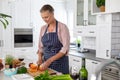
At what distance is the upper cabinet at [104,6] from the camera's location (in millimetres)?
3397

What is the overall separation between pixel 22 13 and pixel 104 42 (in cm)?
244

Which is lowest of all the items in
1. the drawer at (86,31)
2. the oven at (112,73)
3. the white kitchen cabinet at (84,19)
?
the oven at (112,73)

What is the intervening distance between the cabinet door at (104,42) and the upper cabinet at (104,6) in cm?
30

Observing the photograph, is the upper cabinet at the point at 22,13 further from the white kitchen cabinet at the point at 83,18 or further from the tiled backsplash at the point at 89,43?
the tiled backsplash at the point at 89,43

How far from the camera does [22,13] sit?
5.25 meters

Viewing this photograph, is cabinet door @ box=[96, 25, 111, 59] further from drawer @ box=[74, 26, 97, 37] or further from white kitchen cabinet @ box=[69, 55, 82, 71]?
white kitchen cabinet @ box=[69, 55, 82, 71]

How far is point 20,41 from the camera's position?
17.1 feet

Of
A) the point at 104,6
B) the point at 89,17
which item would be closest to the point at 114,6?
the point at 104,6

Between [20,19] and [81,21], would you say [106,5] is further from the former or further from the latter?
[20,19]

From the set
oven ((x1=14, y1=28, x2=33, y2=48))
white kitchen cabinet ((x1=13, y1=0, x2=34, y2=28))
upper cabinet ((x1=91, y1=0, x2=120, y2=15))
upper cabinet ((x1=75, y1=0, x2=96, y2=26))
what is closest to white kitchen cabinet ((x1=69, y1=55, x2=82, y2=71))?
upper cabinet ((x1=75, y1=0, x2=96, y2=26))

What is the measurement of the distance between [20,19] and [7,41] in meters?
0.65

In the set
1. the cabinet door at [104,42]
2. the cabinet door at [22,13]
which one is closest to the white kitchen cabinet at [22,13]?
the cabinet door at [22,13]

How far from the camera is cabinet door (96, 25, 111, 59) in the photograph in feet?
11.8

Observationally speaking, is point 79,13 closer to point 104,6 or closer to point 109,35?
point 104,6
